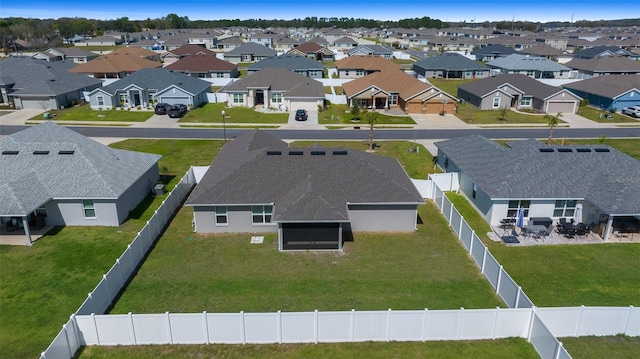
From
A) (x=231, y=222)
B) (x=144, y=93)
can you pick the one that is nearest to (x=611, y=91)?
(x=231, y=222)

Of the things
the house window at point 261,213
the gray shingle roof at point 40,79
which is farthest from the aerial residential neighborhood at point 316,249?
the gray shingle roof at point 40,79

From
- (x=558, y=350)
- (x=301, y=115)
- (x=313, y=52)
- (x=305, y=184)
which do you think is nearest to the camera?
(x=558, y=350)

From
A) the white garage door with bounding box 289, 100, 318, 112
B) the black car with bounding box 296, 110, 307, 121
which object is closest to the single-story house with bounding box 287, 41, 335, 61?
the white garage door with bounding box 289, 100, 318, 112

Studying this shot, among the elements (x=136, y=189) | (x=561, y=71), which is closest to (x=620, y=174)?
(x=136, y=189)

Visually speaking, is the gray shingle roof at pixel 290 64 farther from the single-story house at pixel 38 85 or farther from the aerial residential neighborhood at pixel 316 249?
the aerial residential neighborhood at pixel 316 249

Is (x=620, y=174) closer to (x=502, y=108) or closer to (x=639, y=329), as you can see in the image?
(x=639, y=329)

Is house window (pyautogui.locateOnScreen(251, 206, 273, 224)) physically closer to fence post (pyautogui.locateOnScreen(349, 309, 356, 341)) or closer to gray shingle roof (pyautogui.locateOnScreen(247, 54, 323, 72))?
fence post (pyautogui.locateOnScreen(349, 309, 356, 341))

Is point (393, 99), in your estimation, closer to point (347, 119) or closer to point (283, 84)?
point (347, 119)
